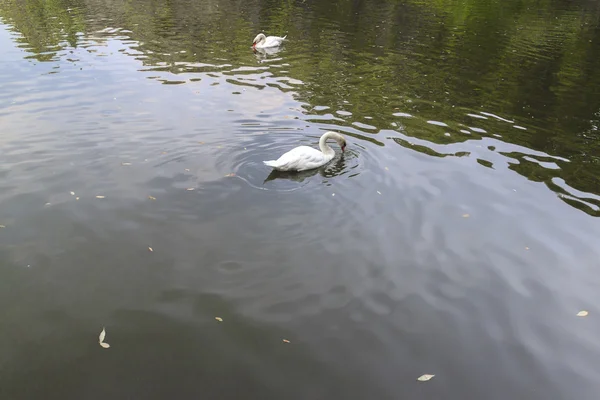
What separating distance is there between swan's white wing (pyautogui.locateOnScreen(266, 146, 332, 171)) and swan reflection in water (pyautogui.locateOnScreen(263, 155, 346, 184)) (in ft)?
0.45

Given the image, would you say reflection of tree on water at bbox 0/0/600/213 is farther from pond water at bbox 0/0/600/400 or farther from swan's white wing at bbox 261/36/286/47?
swan's white wing at bbox 261/36/286/47

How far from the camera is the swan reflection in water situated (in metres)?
10.9

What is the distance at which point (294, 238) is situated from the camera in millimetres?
8867

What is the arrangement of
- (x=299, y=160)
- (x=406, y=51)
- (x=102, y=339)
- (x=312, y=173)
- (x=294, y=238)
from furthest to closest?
(x=406, y=51) < (x=312, y=173) < (x=299, y=160) < (x=294, y=238) < (x=102, y=339)

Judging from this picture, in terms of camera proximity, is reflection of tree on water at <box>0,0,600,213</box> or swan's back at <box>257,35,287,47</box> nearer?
reflection of tree on water at <box>0,0,600,213</box>

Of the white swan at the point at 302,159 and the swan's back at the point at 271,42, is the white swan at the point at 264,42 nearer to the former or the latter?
the swan's back at the point at 271,42

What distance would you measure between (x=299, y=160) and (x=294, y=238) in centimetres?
254

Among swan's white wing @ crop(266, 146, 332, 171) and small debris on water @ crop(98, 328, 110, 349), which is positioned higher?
swan's white wing @ crop(266, 146, 332, 171)

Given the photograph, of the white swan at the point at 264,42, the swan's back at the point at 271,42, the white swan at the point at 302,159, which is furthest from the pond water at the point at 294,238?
the swan's back at the point at 271,42

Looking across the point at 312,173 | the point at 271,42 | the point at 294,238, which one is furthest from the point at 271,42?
the point at 294,238

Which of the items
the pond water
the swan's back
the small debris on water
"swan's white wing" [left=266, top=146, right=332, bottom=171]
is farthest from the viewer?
the swan's back

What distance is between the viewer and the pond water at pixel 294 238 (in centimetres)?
640

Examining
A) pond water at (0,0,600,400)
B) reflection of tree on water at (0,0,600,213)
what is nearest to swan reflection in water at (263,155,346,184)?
pond water at (0,0,600,400)

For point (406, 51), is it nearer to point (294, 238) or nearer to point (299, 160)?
point (299, 160)
